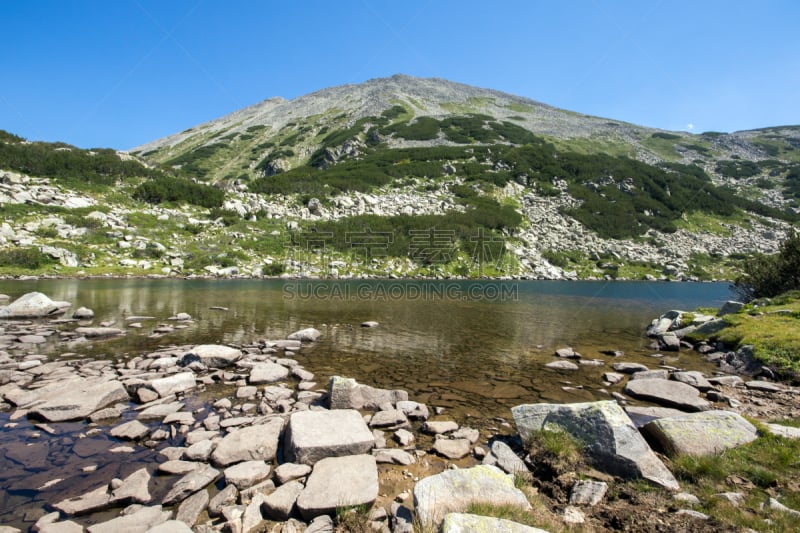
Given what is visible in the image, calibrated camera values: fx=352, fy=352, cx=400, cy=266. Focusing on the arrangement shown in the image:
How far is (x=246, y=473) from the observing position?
19.9ft

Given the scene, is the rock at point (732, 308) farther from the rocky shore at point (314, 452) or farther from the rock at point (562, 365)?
the rock at point (562, 365)

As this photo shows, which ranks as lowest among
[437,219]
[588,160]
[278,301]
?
[278,301]

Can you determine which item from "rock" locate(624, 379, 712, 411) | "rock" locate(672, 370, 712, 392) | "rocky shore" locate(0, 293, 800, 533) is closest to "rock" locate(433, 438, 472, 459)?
"rocky shore" locate(0, 293, 800, 533)

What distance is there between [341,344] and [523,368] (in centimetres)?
838

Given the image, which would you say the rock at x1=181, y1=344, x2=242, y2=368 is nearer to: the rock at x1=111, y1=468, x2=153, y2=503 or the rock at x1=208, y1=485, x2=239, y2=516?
the rock at x1=111, y1=468, x2=153, y2=503

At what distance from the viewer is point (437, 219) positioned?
8012 centimetres

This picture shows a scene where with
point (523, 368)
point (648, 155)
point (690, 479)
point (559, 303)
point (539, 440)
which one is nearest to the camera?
point (690, 479)

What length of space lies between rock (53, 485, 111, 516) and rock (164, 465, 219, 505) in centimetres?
83

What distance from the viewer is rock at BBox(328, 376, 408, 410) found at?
30.7 feet

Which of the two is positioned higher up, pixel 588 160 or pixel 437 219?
pixel 588 160

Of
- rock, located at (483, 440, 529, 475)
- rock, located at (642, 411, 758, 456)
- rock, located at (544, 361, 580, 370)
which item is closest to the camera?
rock, located at (642, 411, 758, 456)

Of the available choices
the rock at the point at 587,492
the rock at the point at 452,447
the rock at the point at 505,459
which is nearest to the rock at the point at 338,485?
the rock at the point at 452,447

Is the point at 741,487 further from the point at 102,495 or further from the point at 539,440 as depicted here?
the point at 102,495

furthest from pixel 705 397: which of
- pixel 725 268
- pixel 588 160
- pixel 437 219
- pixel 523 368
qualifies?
pixel 588 160
